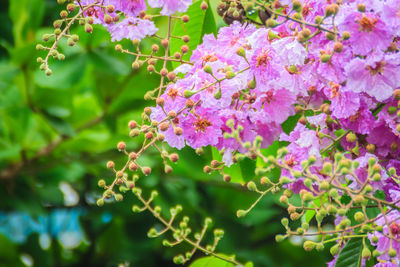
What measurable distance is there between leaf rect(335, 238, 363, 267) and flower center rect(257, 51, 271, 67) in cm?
32

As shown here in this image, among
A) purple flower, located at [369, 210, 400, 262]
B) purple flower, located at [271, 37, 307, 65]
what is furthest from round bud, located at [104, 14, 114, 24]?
purple flower, located at [369, 210, 400, 262]

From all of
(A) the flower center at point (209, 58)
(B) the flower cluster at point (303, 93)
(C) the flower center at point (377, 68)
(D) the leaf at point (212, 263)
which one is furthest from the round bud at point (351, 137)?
(D) the leaf at point (212, 263)

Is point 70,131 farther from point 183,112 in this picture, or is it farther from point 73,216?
point 183,112

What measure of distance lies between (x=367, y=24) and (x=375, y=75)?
6 cm

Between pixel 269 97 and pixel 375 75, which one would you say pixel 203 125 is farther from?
pixel 375 75

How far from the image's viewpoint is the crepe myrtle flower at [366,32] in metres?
0.66

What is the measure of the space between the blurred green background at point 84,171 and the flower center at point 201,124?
0.75 metres

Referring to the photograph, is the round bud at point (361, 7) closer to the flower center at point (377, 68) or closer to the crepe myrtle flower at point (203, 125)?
the flower center at point (377, 68)

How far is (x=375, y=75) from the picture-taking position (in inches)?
26.4

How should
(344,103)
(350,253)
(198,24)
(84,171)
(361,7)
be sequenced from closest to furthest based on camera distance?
1. (361,7)
2. (344,103)
3. (350,253)
4. (198,24)
5. (84,171)

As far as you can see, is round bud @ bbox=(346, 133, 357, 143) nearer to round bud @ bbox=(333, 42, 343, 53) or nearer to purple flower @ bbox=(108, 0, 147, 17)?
round bud @ bbox=(333, 42, 343, 53)

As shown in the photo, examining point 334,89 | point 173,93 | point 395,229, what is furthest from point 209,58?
point 395,229

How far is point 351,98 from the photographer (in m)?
0.72

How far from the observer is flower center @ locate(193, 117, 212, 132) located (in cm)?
78
